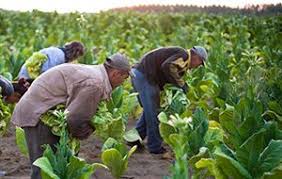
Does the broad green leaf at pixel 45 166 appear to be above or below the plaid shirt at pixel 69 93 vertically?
below

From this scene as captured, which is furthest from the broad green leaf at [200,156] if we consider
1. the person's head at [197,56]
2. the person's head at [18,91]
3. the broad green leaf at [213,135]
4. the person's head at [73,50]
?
the person's head at [73,50]

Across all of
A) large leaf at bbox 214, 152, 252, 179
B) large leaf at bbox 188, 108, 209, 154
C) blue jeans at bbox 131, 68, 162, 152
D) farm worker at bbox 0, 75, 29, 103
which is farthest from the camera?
blue jeans at bbox 131, 68, 162, 152

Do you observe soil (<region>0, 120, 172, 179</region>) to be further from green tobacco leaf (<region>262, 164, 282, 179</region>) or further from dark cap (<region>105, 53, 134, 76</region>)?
green tobacco leaf (<region>262, 164, 282, 179</region>)

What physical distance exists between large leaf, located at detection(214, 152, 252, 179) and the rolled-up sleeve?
3.37 feet

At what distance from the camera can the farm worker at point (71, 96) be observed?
5.26 metres

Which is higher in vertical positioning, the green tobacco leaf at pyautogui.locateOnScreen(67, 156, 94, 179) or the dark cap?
the dark cap

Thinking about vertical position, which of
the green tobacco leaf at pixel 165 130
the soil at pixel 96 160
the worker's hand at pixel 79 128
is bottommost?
the soil at pixel 96 160

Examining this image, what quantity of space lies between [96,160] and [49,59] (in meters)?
1.34

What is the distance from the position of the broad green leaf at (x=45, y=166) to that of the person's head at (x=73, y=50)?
3.08 m

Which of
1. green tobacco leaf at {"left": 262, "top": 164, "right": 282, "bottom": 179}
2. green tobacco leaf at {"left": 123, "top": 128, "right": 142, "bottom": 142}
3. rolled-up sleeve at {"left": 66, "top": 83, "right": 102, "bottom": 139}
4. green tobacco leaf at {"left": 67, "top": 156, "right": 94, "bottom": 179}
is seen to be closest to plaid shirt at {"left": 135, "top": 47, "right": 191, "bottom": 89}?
green tobacco leaf at {"left": 123, "top": 128, "right": 142, "bottom": 142}

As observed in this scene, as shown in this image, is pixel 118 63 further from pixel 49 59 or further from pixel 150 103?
pixel 49 59

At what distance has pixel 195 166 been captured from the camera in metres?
5.91

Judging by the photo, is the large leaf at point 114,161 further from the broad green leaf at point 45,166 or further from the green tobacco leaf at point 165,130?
the broad green leaf at point 45,166

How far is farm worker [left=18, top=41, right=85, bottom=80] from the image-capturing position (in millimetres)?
8086
